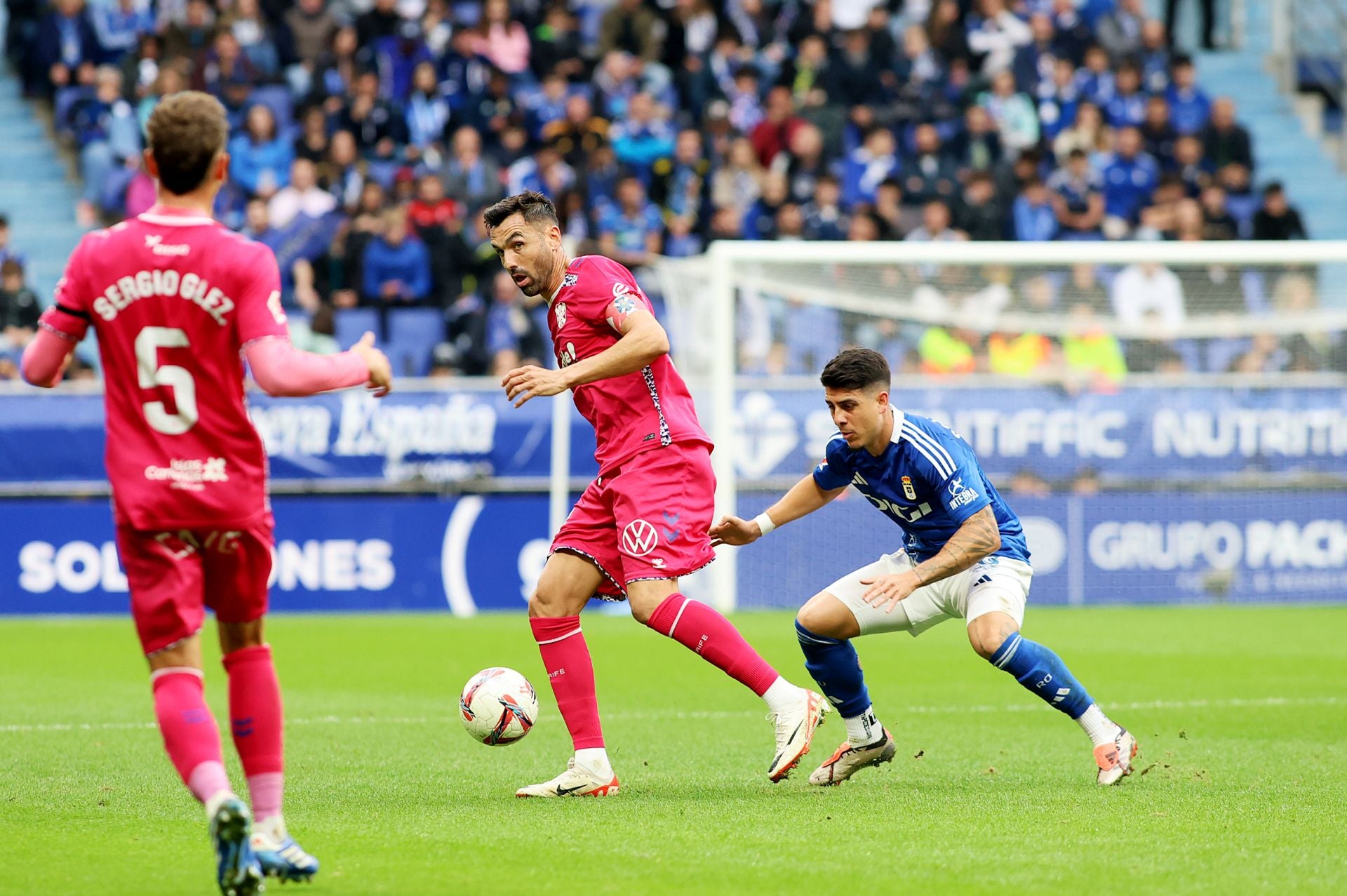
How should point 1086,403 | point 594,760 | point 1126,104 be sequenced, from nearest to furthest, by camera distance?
point 594,760 < point 1086,403 < point 1126,104

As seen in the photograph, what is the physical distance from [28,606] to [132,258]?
12796 mm

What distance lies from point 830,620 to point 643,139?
47.6ft

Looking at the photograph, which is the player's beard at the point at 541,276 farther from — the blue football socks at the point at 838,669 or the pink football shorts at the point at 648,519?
the blue football socks at the point at 838,669

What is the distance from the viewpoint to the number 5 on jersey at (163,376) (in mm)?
4871

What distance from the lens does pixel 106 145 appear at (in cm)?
2070

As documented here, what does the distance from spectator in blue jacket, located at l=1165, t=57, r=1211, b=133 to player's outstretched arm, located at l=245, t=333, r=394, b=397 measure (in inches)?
784

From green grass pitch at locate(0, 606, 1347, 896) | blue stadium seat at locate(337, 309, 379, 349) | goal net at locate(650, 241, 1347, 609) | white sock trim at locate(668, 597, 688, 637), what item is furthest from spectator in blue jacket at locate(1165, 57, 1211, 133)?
white sock trim at locate(668, 597, 688, 637)

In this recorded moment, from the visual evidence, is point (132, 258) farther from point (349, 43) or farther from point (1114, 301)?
point (349, 43)

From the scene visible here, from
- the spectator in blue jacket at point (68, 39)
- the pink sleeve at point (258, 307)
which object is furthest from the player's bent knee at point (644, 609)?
the spectator in blue jacket at point (68, 39)

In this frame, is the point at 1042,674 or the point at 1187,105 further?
the point at 1187,105

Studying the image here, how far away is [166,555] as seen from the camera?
490 cm

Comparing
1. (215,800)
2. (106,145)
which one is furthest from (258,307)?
(106,145)

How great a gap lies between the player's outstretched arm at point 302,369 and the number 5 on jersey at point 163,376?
19 cm

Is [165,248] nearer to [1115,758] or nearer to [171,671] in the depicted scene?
[171,671]
